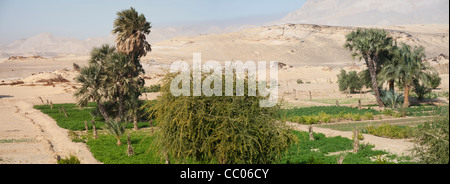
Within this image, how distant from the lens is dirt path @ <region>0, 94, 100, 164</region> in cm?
1953

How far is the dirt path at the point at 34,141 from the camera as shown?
19531 millimetres

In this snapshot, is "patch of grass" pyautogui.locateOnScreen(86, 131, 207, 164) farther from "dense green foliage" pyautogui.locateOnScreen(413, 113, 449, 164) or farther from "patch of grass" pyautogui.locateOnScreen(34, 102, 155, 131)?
"dense green foliage" pyautogui.locateOnScreen(413, 113, 449, 164)

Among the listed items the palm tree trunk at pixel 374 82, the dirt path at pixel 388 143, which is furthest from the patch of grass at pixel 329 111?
the dirt path at pixel 388 143

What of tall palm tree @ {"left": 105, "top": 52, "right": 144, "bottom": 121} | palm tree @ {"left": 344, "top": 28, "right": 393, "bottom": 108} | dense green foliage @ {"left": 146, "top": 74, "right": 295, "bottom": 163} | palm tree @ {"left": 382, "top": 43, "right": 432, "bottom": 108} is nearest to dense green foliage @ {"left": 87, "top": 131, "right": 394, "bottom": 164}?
dense green foliage @ {"left": 146, "top": 74, "right": 295, "bottom": 163}

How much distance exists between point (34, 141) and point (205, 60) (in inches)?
3815

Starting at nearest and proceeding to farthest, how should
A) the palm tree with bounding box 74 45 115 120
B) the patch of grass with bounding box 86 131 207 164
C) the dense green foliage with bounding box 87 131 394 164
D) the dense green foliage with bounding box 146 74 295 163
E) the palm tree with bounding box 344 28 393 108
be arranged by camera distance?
1. the dense green foliage with bounding box 146 74 295 163
2. the dense green foliage with bounding box 87 131 394 164
3. the patch of grass with bounding box 86 131 207 164
4. the palm tree with bounding box 74 45 115 120
5. the palm tree with bounding box 344 28 393 108

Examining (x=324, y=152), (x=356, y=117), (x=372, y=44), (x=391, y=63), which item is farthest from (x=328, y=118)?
(x=324, y=152)

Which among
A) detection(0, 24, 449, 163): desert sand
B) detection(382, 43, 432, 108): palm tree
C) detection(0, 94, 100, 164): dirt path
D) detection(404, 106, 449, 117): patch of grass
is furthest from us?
detection(382, 43, 432, 108): palm tree

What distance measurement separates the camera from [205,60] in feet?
395

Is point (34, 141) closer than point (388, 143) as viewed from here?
No

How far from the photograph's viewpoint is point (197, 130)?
13602 millimetres

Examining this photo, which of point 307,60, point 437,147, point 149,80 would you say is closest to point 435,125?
point 437,147

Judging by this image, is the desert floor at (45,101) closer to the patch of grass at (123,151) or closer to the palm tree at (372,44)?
the patch of grass at (123,151)

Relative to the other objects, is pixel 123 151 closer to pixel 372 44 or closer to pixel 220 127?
pixel 220 127
